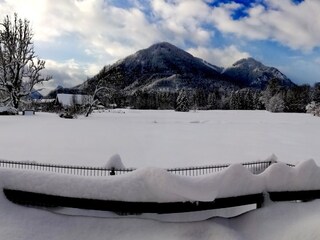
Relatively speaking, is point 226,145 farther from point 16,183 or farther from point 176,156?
point 16,183

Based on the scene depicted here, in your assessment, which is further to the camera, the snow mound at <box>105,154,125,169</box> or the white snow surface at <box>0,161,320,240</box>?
the snow mound at <box>105,154,125,169</box>

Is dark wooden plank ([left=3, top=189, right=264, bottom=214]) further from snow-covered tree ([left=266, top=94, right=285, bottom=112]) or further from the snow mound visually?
snow-covered tree ([left=266, top=94, right=285, bottom=112])

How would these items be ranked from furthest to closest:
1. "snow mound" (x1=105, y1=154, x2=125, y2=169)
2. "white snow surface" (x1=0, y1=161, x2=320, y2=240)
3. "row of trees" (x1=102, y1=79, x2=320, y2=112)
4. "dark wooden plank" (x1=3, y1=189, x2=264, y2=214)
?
"row of trees" (x1=102, y1=79, x2=320, y2=112)
"snow mound" (x1=105, y1=154, x2=125, y2=169)
"dark wooden plank" (x1=3, y1=189, x2=264, y2=214)
"white snow surface" (x1=0, y1=161, x2=320, y2=240)

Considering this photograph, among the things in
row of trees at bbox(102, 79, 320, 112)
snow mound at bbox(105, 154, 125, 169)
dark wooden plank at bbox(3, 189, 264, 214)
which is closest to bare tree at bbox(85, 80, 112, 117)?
row of trees at bbox(102, 79, 320, 112)

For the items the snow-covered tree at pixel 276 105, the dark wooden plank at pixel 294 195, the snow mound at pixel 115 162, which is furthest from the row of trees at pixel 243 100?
the dark wooden plank at pixel 294 195

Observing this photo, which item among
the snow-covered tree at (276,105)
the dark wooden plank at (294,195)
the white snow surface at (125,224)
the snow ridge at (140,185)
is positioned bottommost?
the white snow surface at (125,224)

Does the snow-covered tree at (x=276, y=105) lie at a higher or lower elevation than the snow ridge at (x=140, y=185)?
higher

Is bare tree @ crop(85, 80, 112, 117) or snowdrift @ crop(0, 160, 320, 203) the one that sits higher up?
bare tree @ crop(85, 80, 112, 117)

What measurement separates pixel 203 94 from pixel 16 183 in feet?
428

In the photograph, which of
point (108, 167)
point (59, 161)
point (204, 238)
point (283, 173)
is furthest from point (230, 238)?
point (59, 161)

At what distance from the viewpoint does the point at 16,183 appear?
4.46 metres

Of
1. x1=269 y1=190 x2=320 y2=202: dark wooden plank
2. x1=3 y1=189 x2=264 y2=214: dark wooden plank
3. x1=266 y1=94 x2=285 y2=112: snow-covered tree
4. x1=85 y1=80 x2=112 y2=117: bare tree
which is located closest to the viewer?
x1=3 y1=189 x2=264 y2=214: dark wooden plank

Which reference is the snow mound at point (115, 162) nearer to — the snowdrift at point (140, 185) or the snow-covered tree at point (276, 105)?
the snowdrift at point (140, 185)

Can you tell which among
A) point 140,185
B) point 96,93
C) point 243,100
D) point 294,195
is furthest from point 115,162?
point 243,100
